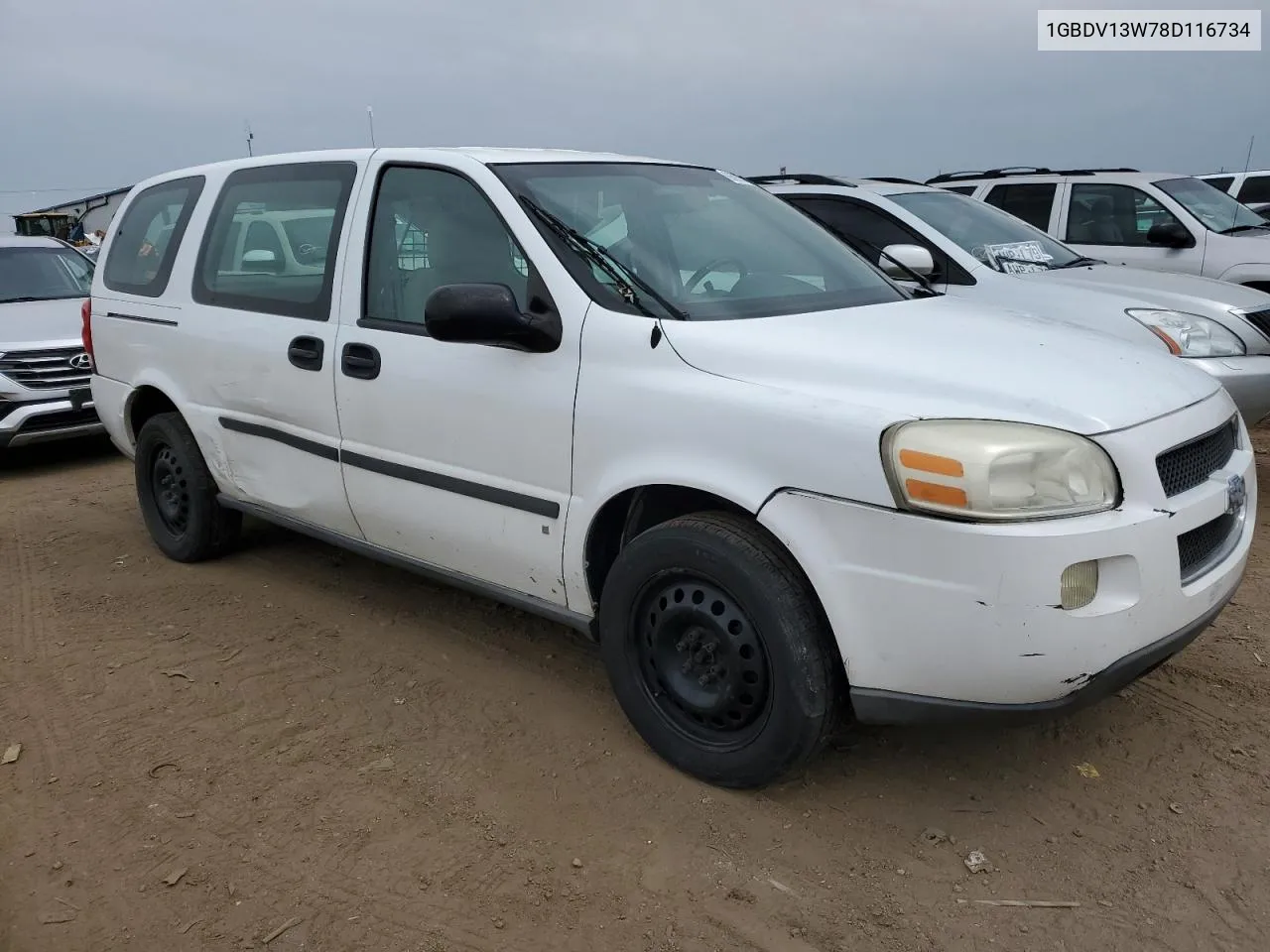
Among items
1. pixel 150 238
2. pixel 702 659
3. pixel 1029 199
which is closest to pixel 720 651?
pixel 702 659

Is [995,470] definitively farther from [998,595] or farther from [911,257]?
[911,257]

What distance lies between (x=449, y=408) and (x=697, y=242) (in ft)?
3.23

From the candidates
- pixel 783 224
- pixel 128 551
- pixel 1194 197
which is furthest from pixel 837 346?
pixel 1194 197

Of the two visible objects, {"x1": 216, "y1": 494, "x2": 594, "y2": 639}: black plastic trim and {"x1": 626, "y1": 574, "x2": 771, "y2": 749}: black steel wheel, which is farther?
{"x1": 216, "y1": 494, "x2": 594, "y2": 639}: black plastic trim

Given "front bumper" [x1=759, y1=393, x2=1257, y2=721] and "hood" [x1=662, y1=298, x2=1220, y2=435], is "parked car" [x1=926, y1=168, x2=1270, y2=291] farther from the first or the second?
"front bumper" [x1=759, y1=393, x2=1257, y2=721]

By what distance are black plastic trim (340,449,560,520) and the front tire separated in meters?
0.34

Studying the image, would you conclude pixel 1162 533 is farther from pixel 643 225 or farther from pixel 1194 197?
pixel 1194 197

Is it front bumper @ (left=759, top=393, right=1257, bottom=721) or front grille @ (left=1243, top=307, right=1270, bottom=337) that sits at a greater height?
front grille @ (left=1243, top=307, right=1270, bottom=337)

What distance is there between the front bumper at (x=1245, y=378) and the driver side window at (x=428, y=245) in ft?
11.9

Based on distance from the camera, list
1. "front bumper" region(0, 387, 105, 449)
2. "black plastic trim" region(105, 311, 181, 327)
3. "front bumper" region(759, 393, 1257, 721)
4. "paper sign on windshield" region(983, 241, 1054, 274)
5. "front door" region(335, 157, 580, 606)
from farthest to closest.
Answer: "front bumper" region(0, 387, 105, 449) < "paper sign on windshield" region(983, 241, 1054, 274) < "black plastic trim" region(105, 311, 181, 327) < "front door" region(335, 157, 580, 606) < "front bumper" region(759, 393, 1257, 721)

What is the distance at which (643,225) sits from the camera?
11.1 feet

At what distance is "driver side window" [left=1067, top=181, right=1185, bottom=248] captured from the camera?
301 inches

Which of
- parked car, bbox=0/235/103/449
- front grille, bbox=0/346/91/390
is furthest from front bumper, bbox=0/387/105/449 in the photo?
front grille, bbox=0/346/91/390

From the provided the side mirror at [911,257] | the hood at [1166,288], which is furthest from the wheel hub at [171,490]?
the hood at [1166,288]
